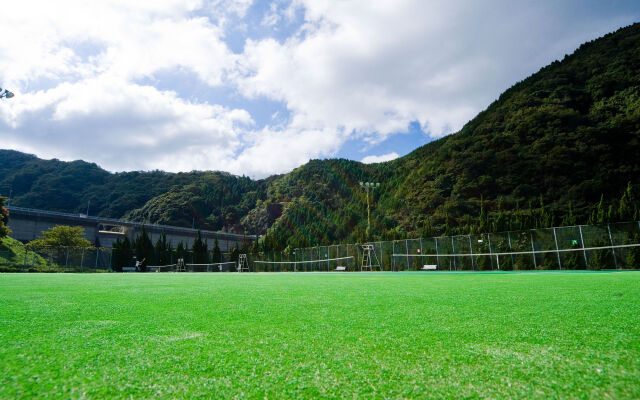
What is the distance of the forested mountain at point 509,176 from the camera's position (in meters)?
40.8

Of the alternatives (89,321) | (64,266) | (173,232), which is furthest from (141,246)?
(89,321)

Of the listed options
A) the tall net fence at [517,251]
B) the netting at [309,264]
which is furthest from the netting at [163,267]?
the tall net fence at [517,251]

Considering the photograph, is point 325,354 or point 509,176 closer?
point 325,354

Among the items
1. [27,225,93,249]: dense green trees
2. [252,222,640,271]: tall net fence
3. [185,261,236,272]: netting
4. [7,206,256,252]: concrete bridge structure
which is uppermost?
[7,206,256,252]: concrete bridge structure

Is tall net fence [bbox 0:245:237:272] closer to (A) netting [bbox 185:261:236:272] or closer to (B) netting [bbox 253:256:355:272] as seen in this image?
(A) netting [bbox 185:261:236:272]

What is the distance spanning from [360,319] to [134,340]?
1705 millimetres

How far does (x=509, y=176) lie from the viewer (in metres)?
49.6

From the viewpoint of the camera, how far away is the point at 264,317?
3139 millimetres

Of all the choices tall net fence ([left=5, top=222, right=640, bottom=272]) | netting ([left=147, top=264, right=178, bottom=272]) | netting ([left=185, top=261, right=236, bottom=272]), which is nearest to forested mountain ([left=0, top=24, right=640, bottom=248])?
tall net fence ([left=5, top=222, right=640, bottom=272])

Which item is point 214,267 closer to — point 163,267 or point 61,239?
point 163,267

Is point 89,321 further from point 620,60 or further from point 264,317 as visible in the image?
point 620,60

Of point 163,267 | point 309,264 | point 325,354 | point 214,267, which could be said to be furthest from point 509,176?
point 325,354

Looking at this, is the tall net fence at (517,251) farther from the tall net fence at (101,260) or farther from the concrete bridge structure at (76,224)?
the concrete bridge structure at (76,224)

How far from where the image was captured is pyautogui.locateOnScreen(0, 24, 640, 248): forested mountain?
4084cm
